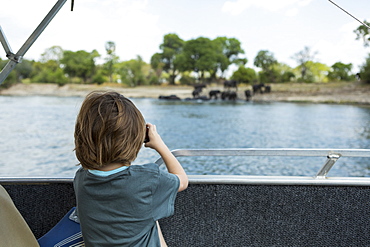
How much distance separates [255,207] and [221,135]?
16.8 m

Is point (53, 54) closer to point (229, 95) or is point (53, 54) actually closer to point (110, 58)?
point (110, 58)

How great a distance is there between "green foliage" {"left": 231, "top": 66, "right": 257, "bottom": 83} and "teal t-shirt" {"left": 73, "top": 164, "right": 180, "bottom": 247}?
32611mm

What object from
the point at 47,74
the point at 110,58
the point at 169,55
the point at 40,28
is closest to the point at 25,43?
the point at 40,28

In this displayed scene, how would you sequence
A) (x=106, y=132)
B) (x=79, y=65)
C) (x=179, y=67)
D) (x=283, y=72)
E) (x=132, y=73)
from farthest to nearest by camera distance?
(x=179, y=67), (x=79, y=65), (x=283, y=72), (x=132, y=73), (x=106, y=132)

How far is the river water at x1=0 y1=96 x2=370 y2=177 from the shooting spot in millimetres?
12383

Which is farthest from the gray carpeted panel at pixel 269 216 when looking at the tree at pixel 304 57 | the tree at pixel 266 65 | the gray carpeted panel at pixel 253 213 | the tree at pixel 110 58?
the tree at pixel 304 57

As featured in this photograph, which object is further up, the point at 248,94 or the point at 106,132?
the point at 106,132

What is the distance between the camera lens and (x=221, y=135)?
17.7 meters

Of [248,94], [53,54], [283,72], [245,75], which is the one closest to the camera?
[248,94]

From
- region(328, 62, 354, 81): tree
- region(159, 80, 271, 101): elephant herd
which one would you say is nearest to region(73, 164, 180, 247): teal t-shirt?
region(159, 80, 271, 101): elephant herd

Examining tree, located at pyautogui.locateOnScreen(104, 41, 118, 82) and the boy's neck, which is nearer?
the boy's neck

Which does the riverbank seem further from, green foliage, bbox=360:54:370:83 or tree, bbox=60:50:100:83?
tree, bbox=60:50:100:83

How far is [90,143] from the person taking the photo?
63cm

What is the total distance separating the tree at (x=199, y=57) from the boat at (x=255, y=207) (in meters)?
32.7
